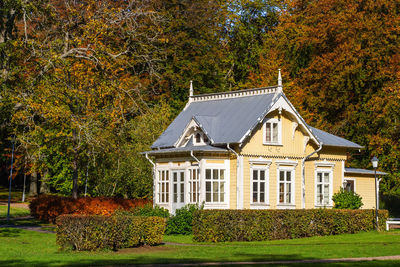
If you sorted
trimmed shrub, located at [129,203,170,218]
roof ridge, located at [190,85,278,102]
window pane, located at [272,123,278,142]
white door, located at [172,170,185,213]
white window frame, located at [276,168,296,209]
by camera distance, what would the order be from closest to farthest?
trimmed shrub, located at [129,203,170,218] < white door, located at [172,170,185,213] < white window frame, located at [276,168,296,209] < window pane, located at [272,123,278,142] < roof ridge, located at [190,85,278,102]

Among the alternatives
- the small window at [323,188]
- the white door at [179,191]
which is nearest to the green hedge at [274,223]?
the small window at [323,188]

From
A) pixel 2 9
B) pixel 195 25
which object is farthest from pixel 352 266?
pixel 195 25

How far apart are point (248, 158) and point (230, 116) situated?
111 inches

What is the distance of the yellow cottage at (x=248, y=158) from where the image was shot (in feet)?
109

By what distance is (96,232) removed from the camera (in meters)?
22.5

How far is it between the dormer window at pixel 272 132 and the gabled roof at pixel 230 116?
2.88 feet

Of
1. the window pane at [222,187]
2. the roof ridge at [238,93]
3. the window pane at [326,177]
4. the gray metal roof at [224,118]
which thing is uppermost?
the roof ridge at [238,93]

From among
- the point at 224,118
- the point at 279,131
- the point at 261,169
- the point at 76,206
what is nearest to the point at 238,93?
the point at 224,118

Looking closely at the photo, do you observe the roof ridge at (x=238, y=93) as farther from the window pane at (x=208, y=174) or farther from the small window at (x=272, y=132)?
the window pane at (x=208, y=174)

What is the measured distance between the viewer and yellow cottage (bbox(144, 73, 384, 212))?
33281 mm

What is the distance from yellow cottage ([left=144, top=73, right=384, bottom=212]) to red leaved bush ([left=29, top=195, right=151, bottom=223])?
9.35 ft

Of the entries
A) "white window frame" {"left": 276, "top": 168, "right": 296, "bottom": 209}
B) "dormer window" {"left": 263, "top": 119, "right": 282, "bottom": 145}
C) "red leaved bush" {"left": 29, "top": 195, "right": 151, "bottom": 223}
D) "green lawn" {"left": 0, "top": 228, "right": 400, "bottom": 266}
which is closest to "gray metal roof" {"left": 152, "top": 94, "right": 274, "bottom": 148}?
"dormer window" {"left": 263, "top": 119, "right": 282, "bottom": 145}

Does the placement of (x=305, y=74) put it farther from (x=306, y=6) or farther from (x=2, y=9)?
(x=2, y=9)

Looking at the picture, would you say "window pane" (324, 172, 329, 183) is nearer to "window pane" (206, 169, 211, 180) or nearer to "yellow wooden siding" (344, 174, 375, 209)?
"yellow wooden siding" (344, 174, 375, 209)
